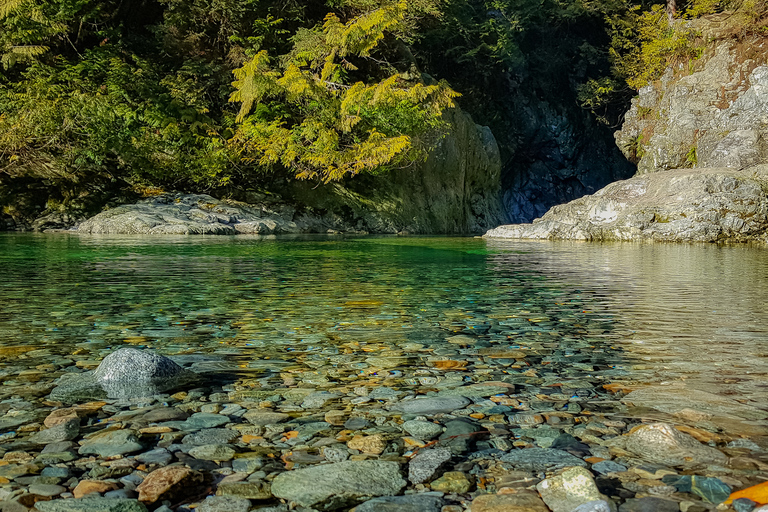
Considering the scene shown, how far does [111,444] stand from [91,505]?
361 mm

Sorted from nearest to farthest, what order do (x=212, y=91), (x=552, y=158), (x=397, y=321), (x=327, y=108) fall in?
1. (x=397, y=321)
2. (x=327, y=108)
3. (x=212, y=91)
4. (x=552, y=158)

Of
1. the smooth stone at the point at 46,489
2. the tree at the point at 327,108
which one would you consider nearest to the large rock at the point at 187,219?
the tree at the point at 327,108

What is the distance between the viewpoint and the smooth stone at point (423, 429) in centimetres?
172

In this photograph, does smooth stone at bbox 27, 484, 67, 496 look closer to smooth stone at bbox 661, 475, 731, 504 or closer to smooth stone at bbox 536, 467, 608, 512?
smooth stone at bbox 536, 467, 608, 512

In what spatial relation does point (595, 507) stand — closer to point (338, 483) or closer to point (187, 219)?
point (338, 483)

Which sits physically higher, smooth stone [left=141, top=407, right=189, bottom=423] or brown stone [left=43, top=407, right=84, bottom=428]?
brown stone [left=43, top=407, right=84, bottom=428]

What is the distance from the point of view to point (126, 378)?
2148mm

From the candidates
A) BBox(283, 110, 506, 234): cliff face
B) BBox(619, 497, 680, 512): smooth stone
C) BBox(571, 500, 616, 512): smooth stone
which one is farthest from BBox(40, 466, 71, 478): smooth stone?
BBox(283, 110, 506, 234): cliff face

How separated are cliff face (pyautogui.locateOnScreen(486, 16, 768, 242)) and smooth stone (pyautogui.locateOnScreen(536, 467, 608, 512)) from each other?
13130 millimetres

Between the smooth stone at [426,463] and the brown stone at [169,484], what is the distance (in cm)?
53

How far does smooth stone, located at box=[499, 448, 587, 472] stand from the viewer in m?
1.50

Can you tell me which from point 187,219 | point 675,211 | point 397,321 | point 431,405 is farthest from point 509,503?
point 187,219

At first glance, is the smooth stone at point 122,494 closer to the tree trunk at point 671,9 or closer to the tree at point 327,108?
the tree at point 327,108

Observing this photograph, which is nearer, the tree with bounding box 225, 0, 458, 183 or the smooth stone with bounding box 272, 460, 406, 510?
the smooth stone with bounding box 272, 460, 406, 510
